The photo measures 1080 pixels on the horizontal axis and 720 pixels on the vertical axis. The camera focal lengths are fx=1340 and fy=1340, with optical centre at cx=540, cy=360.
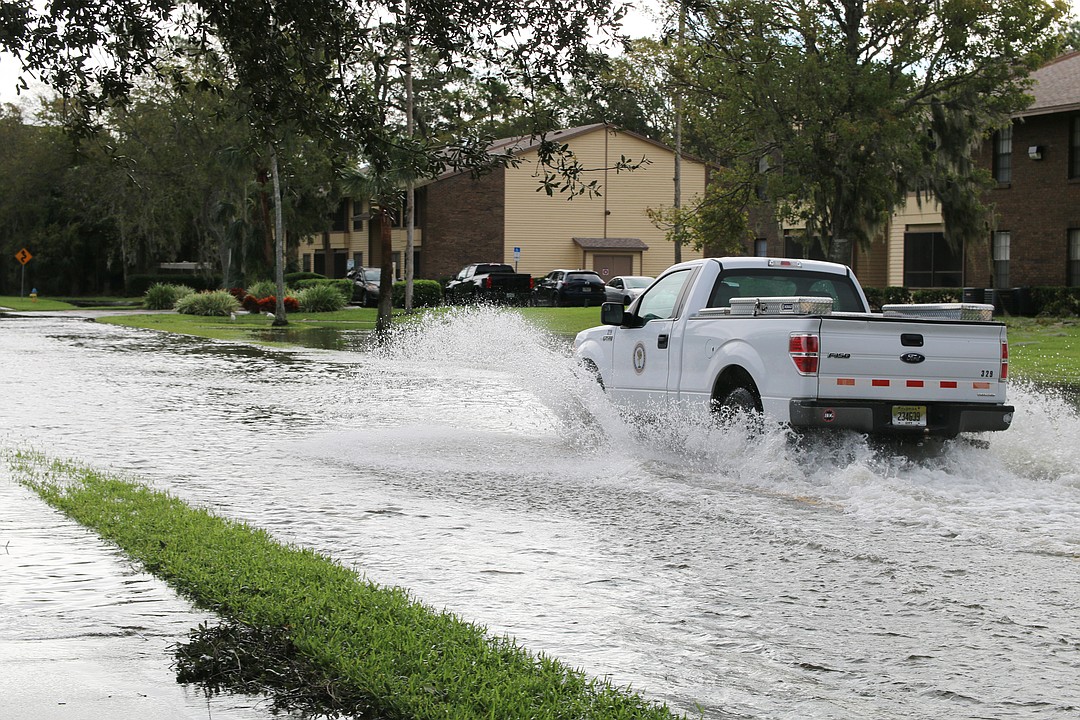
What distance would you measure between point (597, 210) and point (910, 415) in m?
53.6

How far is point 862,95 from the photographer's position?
96.9 feet

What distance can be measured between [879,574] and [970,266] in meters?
36.4

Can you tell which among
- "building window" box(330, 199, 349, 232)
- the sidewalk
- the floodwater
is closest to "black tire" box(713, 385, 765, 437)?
the floodwater

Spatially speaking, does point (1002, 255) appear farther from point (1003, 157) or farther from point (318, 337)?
point (318, 337)

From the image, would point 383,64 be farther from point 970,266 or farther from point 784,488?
point 970,266

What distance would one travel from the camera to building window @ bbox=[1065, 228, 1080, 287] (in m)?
38.0

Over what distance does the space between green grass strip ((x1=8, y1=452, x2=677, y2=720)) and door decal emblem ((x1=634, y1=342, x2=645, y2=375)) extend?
17.9 feet

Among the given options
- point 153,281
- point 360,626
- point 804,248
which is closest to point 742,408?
point 360,626

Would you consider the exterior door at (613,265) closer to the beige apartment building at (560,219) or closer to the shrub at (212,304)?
the beige apartment building at (560,219)

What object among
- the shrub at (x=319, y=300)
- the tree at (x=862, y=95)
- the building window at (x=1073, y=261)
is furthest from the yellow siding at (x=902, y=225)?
the shrub at (x=319, y=300)

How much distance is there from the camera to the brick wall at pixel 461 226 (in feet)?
206

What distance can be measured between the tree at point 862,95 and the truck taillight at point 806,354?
722 inches

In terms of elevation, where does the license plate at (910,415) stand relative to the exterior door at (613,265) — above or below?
below

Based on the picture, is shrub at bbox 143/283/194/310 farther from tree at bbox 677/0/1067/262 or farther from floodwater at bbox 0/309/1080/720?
floodwater at bbox 0/309/1080/720
